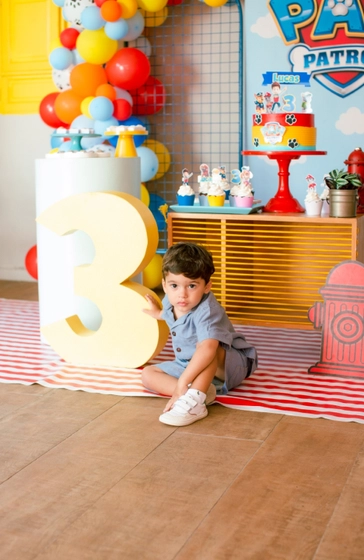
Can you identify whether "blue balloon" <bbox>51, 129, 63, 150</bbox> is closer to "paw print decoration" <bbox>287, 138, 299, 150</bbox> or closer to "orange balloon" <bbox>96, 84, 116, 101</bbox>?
"orange balloon" <bbox>96, 84, 116, 101</bbox>

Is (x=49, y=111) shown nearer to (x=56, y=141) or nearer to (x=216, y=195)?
(x=56, y=141)

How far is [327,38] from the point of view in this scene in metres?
3.69

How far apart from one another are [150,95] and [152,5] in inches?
18.0

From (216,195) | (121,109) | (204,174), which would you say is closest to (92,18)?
(121,109)

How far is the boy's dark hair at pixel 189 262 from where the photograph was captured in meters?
2.14

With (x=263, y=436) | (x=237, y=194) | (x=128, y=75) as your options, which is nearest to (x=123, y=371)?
(x=263, y=436)

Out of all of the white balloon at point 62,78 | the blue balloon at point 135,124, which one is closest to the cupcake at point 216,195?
the blue balloon at point 135,124

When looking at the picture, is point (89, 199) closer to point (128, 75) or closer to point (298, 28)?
point (128, 75)

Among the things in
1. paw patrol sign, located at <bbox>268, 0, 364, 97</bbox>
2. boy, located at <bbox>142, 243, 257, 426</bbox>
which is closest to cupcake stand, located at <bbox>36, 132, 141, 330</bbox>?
boy, located at <bbox>142, 243, 257, 426</bbox>

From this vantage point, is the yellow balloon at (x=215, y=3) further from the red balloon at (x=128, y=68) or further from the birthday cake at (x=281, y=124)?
the birthday cake at (x=281, y=124)

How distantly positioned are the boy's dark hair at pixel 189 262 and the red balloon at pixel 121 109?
62.6 inches

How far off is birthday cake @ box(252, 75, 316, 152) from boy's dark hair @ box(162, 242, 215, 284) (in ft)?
3.56

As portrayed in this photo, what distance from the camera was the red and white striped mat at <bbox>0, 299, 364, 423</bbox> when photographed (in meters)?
2.14

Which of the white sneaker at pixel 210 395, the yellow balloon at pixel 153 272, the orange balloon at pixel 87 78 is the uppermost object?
the orange balloon at pixel 87 78
